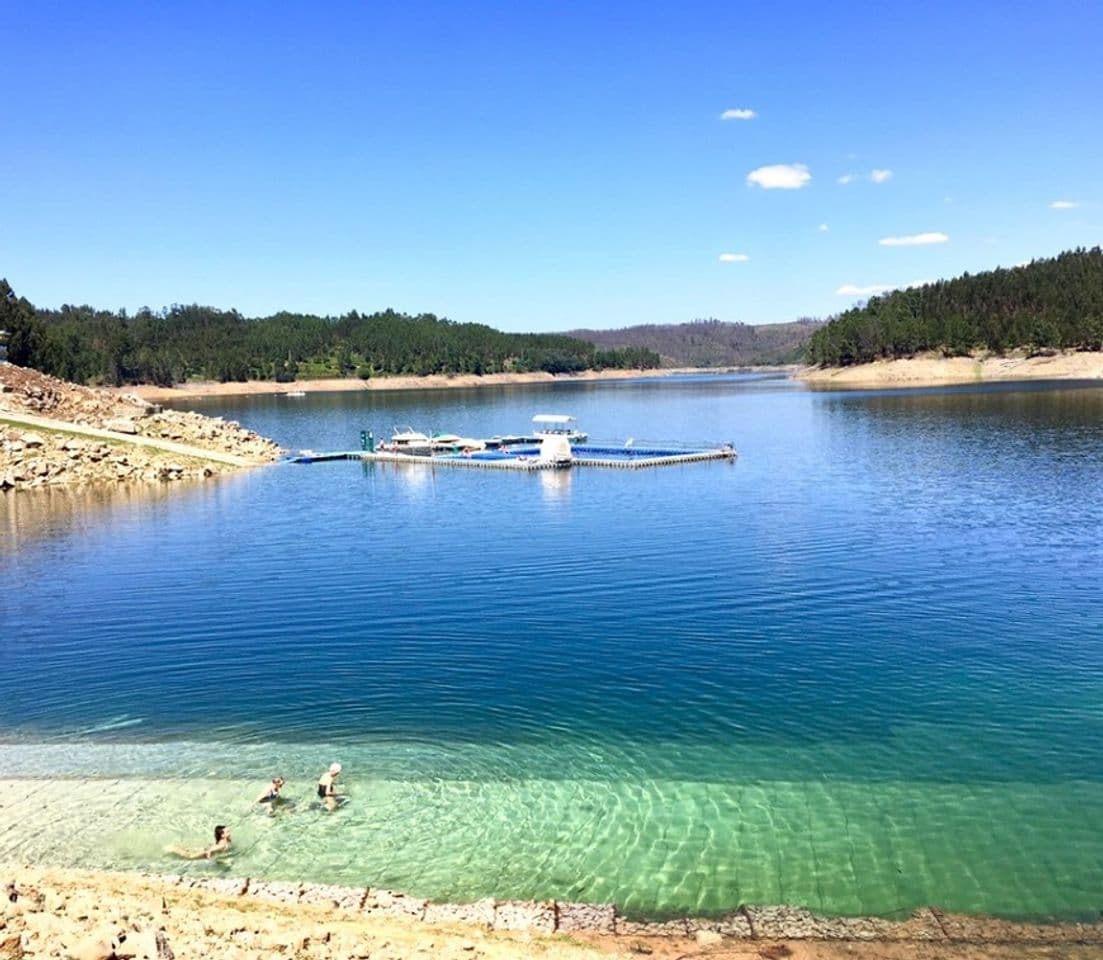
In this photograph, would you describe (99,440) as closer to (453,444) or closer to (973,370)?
(453,444)

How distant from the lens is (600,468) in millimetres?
67062

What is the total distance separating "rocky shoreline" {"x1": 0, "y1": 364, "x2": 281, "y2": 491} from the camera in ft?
202

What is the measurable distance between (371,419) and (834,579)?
107 meters

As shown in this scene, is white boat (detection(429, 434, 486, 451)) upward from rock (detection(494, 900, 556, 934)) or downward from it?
upward

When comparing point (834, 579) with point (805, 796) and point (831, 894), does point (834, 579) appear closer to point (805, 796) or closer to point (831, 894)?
point (805, 796)

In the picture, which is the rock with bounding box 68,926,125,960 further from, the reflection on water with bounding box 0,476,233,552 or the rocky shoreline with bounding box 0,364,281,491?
the rocky shoreline with bounding box 0,364,281,491

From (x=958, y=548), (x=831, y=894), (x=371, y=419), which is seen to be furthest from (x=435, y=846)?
(x=371, y=419)

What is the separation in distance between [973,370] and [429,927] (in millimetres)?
185904

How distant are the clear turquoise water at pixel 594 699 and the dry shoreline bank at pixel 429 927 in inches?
23.0

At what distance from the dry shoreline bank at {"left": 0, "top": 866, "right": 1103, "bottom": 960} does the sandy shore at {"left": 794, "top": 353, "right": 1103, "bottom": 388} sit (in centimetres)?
17053

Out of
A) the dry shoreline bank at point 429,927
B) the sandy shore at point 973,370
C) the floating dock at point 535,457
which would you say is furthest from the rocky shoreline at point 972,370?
the dry shoreline bank at point 429,927

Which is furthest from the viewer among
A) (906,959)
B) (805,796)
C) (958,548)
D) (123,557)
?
(123,557)

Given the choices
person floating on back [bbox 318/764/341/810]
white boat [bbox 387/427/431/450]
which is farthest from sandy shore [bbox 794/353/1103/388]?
person floating on back [bbox 318/764/341/810]

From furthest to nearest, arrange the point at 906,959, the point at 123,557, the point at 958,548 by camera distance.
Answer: the point at 123,557, the point at 958,548, the point at 906,959
